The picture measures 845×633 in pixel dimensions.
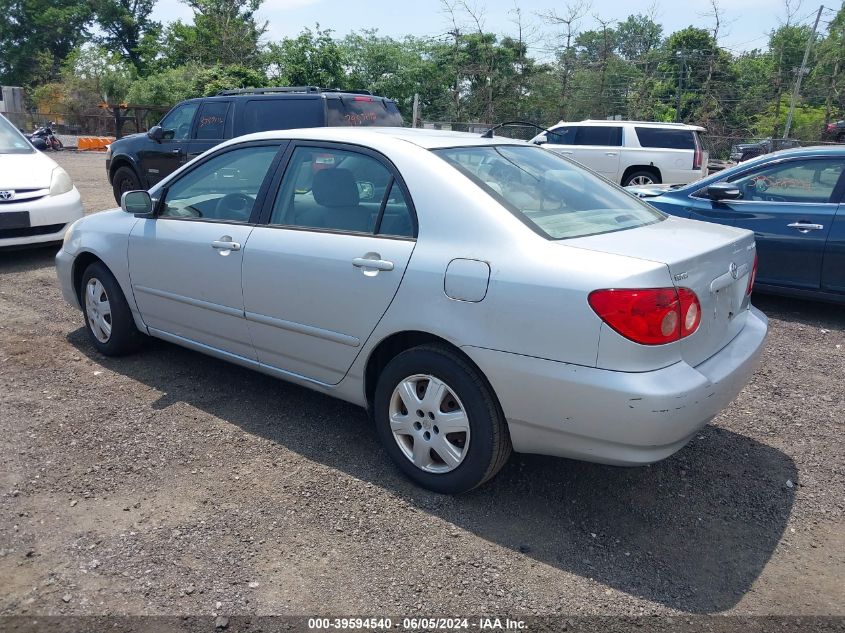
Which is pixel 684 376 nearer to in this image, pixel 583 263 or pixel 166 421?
pixel 583 263

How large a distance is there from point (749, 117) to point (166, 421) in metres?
33.9

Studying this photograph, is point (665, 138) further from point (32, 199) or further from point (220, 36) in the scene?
point (220, 36)

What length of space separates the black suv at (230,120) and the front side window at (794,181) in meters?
4.75

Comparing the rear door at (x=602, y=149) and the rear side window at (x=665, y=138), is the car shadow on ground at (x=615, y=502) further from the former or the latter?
the rear side window at (x=665, y=138)

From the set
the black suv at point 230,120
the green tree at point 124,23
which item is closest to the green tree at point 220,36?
the green tree at point 124,23

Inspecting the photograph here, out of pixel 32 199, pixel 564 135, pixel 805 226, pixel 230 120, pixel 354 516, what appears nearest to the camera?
pixel 354 516

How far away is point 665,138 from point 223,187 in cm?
1232

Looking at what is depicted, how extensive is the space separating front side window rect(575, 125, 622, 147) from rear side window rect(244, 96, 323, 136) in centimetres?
792

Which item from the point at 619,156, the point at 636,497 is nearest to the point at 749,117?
the point at 619,156

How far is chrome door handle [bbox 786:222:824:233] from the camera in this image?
6164 millimetres

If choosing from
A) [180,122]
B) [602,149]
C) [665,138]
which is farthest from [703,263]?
[665,138]

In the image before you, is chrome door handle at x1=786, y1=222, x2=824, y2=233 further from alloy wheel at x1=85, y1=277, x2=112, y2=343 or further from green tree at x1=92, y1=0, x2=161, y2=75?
green tree at x1=92, y1=0, x2=161, y2=75

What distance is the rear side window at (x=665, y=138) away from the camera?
570 inches

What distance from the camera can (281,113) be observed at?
9133 millimetres
